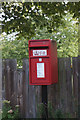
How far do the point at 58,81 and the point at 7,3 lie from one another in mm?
3252

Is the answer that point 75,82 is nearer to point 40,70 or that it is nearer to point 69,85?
point 69,85

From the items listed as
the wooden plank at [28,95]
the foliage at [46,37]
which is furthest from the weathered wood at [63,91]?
the foliage at [46,37]

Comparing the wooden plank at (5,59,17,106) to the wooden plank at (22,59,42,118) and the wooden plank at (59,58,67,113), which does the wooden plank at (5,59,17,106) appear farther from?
the wooden plank at (59,58,67,113)

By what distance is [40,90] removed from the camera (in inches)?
237

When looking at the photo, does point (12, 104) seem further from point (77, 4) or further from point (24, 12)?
point (77, 4)

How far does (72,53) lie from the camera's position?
46.2 ft

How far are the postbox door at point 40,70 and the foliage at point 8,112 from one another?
42.0 inches

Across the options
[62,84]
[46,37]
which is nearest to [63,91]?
[62,84]

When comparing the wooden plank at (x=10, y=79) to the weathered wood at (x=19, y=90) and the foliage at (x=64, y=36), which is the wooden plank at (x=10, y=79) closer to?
the weathered wood at (x=19, y=90)

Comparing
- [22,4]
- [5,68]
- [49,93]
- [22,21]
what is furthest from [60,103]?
[22,4]

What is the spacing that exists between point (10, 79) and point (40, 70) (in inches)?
45.7

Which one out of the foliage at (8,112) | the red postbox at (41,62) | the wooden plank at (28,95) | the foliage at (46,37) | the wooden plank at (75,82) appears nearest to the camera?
the red postbox at (41,62)

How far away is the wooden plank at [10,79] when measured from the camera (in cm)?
609

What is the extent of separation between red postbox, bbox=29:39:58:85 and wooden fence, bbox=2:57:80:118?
2.01 ft
